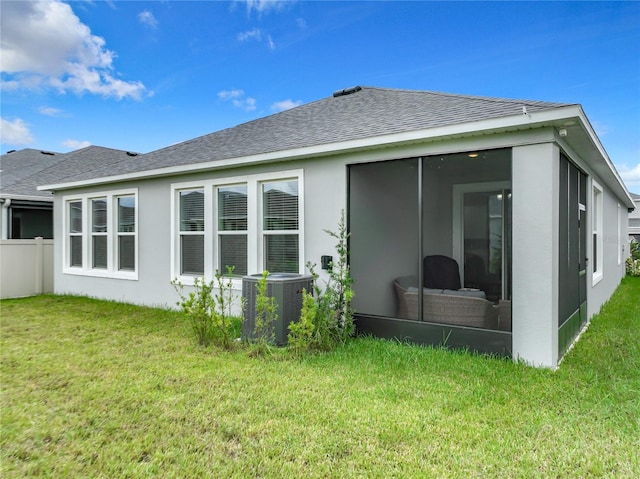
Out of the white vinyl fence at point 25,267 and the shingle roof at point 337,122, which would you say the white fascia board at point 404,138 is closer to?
the shingle roof at point 337,122

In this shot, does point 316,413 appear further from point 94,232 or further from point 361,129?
point 94,232

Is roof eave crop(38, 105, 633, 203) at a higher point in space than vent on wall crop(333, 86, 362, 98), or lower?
lower

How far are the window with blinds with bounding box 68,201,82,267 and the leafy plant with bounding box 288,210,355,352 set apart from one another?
7191 millimetres

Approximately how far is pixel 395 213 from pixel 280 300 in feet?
10.1

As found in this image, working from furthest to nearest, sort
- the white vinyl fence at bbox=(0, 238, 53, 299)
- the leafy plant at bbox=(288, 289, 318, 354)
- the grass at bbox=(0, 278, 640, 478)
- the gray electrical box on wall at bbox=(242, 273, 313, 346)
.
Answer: the white vinyl fence at bbox=(0, 238, 53, 299) → the gray electrical box on wall at bbox=(242, 273, 313, 346) → the leafy plant at bbox=(288, 289, 318, 354) → the grass at bbox=(0, 278, 640, 478)

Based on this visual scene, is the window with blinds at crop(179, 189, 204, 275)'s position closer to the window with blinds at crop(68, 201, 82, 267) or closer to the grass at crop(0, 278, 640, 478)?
the grass at crop(0, 278, 640, 478)

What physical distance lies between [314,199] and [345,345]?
86.4 inches

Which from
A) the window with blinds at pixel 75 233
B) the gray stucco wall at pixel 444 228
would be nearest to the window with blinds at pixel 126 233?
the gray stucco wall at pixel 444 228

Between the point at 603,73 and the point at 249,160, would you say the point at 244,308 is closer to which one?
the point at 249,160

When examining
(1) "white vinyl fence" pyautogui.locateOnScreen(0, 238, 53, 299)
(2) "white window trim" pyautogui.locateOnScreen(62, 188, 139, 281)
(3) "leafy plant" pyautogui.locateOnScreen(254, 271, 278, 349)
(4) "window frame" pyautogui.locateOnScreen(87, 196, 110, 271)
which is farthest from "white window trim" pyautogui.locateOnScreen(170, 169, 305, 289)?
(1) "white vinyl fence" pyautogui.locateOnScreen(0, 238, 53, 299)

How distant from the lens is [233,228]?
692 cm

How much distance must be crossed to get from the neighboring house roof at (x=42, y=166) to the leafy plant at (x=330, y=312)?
7.28 m

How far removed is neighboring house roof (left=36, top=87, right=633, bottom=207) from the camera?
168 inches

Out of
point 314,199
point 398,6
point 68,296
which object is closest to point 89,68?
point 68,296
